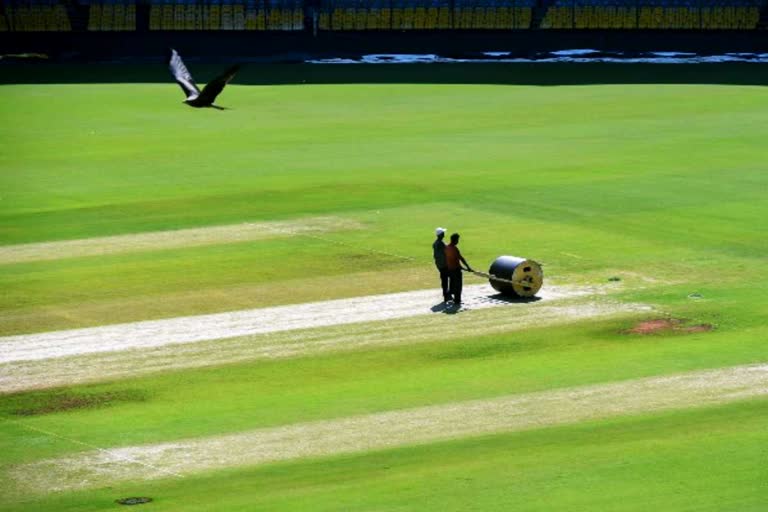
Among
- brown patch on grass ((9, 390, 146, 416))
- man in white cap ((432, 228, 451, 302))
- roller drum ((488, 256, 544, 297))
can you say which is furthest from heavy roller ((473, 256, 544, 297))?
brown patch on grass ((9, 390, 146, 416))

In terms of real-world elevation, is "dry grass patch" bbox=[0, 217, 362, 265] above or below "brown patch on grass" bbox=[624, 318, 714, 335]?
below

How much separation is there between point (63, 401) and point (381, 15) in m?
57.6

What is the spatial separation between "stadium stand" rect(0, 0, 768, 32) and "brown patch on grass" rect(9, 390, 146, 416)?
181 feet

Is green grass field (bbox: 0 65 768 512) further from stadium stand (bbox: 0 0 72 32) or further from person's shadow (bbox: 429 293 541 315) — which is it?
stadium stand (bbox: 0 0 72 32)

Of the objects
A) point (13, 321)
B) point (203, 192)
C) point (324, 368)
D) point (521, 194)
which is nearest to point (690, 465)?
point (324, 368)

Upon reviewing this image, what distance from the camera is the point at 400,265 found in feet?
113

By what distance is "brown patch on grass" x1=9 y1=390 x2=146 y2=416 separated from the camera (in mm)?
23984

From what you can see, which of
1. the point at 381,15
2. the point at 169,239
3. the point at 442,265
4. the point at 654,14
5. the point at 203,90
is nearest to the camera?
the point at 442,265

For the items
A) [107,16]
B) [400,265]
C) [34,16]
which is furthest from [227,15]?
[400,265]

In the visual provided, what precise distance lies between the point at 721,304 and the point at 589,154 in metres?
20.3

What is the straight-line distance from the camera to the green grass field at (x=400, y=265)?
20.5 metres

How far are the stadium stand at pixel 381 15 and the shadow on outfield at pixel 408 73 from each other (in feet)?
7.65

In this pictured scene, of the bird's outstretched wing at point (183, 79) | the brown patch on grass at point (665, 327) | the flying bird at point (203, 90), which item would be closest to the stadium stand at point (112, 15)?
the bird's outstretched wing at point (183, 79)

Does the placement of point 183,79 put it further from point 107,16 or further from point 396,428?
point 107,16
